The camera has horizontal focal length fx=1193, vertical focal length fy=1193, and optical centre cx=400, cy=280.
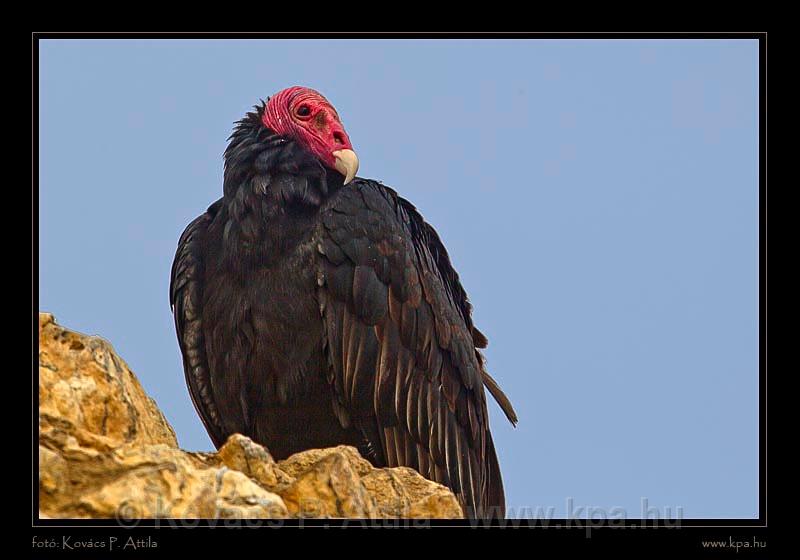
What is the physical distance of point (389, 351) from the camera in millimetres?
8180

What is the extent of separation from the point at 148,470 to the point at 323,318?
277 cm

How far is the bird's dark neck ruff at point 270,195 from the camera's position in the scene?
321 inches

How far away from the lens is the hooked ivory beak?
8320 mm

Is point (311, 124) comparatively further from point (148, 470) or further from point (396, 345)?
point (148, 470)

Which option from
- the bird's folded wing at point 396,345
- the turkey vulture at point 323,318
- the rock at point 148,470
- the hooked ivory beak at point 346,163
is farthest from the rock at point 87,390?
the hooked ivory beak at point 346,163

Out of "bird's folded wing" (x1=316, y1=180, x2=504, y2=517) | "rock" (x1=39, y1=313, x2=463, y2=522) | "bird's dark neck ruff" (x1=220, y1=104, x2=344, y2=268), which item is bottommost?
"rock" (x1=39, y1=313, x2=463, y2=522)

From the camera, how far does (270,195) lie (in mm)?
8227

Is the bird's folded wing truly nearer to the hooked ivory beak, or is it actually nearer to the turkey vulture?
the turkey vulture

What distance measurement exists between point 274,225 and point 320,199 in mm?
370

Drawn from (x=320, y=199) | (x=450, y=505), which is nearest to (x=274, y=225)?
(x=320, y=199)

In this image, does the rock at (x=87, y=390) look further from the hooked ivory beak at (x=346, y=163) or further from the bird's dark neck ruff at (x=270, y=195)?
the hooked ivory beak at (x=346, y=163)

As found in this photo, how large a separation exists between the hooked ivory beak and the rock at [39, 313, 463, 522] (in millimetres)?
2265

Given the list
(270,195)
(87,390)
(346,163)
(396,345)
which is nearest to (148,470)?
(87,390)

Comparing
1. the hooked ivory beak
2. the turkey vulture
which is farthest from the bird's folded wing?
the hooked ivory beak
